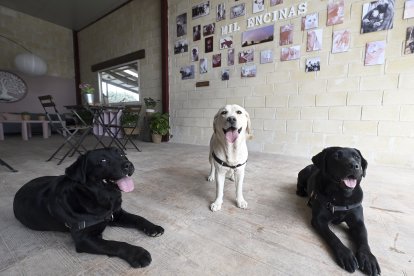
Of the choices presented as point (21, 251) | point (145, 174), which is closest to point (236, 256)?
point (21, 251)

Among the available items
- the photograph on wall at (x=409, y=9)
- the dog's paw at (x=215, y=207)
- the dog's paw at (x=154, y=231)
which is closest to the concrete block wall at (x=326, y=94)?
the photograph on wall at (x=409, y=9)

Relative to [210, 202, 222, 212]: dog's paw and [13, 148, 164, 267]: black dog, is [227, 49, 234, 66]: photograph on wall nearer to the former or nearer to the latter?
[210, 202, 222, 212]: dog's paw

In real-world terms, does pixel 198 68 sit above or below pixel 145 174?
above

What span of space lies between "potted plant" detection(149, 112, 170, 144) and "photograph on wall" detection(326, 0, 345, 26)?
3420 millimetres

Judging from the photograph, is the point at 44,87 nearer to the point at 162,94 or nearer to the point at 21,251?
the point at 162,94

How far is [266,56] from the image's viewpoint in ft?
11.1

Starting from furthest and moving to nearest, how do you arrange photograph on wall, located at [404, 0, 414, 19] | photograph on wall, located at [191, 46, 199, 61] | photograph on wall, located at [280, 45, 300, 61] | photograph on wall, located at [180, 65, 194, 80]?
photograph on wall, located at [180, 65, 194, 80], photograph on wall, located at [191, 46, 199, 61], photograph on wall, located at [280, 45, 300, 61], photograph on wall, located at [404, 0, 414, 19]

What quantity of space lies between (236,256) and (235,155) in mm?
621

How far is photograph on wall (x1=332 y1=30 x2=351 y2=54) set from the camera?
2771 mm

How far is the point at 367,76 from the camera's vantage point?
2.70 m

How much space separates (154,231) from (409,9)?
3632 millimetres

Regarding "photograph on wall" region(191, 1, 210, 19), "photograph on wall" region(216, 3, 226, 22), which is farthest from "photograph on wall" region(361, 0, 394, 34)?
"photograph on wall" region(191, 1, 210, 19)

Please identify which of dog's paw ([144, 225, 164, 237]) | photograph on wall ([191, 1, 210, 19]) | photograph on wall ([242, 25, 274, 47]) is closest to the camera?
dog's paw ([144, 225, 164, 237])

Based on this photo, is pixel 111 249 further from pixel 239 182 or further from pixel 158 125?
pixel 158 125
